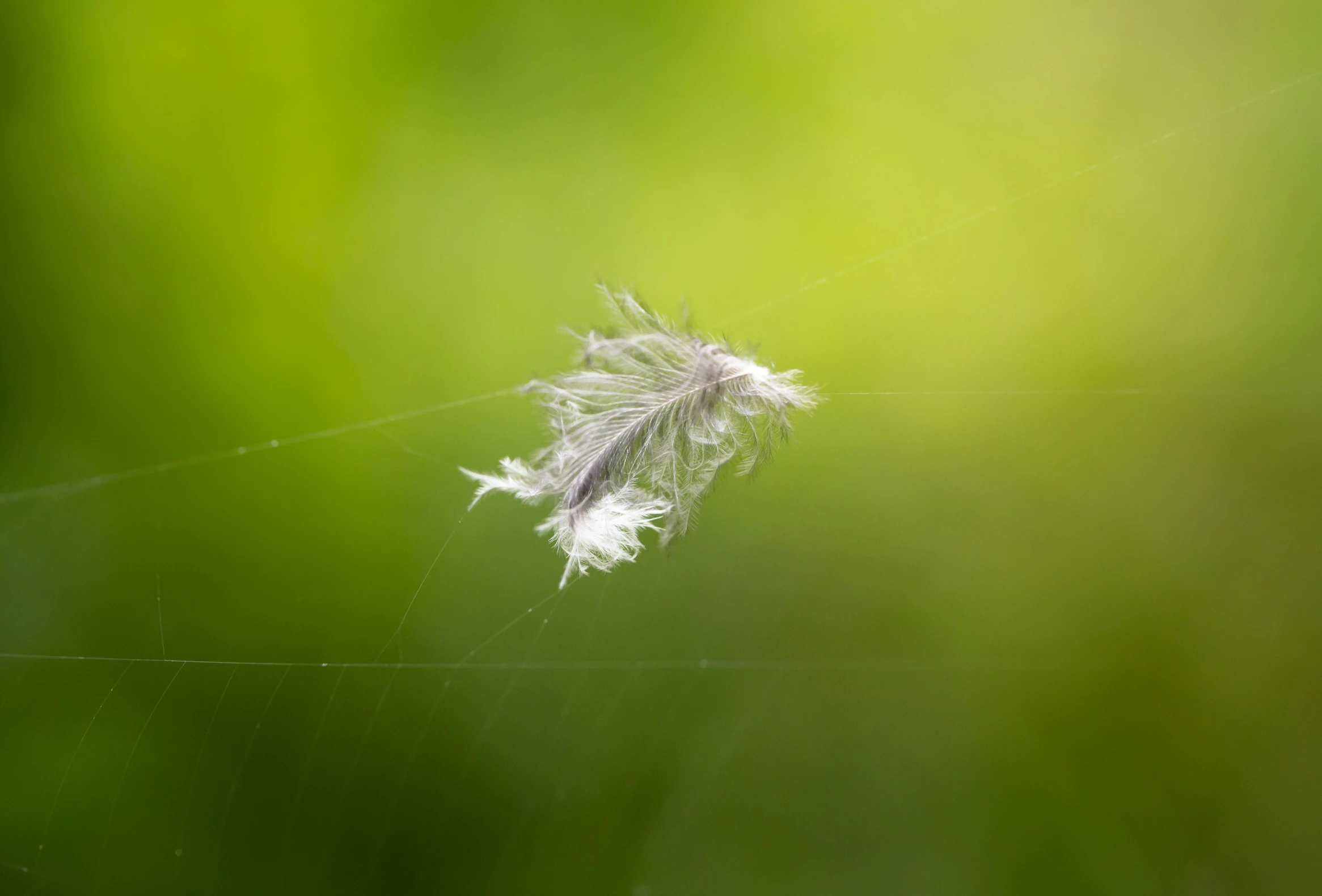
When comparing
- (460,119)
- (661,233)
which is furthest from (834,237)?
(460,119)

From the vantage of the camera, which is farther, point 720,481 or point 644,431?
point 720,481

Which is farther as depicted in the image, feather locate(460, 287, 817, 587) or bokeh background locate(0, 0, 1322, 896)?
bokeh background locate(0, 0, 1322, 896)

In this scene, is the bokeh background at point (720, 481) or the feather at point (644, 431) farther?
the bokeh background at point (720, 481)

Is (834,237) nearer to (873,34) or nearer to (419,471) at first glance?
(873,34)
